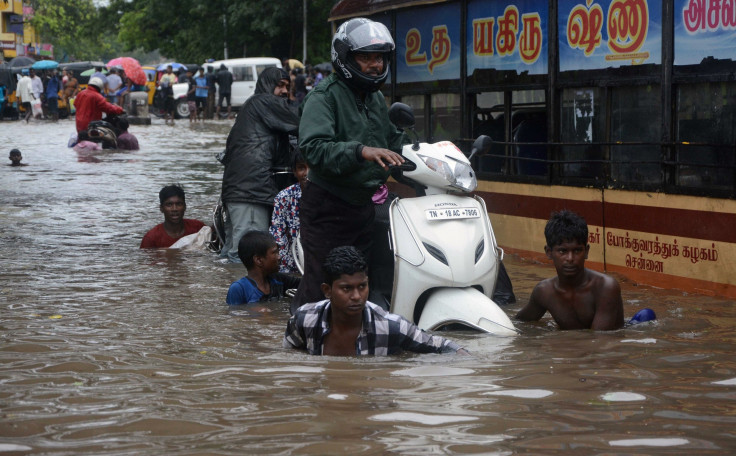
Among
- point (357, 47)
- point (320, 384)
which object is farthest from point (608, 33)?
point (320, 384)

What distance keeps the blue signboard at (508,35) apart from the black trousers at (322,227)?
4.04m

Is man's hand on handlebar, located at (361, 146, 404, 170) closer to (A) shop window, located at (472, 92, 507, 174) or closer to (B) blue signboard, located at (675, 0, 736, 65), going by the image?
(B) blue signboard, located at (675, 0, 736, 65)

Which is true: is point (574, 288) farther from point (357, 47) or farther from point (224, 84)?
point (224, 84)

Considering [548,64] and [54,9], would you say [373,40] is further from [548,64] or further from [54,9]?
[54,9]

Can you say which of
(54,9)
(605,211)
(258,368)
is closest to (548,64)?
(605,211)

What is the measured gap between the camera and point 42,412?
4418mm

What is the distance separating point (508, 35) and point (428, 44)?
121 cm

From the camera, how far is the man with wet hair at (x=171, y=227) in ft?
32.9

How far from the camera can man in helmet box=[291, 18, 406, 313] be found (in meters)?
5.49

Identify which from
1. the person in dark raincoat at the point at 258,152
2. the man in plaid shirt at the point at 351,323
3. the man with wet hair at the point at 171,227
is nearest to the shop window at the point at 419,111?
the person in dark raincoat at the point at 258,152

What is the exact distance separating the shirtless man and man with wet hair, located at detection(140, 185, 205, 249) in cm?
449

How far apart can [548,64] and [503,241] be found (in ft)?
5.27

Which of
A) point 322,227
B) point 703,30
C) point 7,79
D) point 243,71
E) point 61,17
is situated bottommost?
point 322,227

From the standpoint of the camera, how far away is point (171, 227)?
33.6 ft
